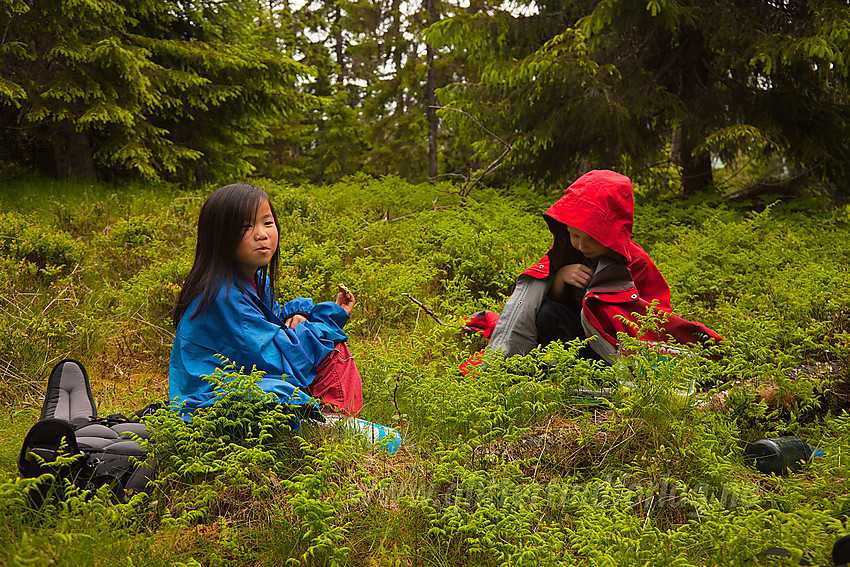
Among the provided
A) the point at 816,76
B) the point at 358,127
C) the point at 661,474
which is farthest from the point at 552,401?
the point at 358,127

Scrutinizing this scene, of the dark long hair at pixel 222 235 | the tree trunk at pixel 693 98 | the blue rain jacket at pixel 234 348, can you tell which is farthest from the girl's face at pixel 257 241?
the tree trunk at pixel 693 98

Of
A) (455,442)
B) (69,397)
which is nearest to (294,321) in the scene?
(455,442)

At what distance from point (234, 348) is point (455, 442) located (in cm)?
123

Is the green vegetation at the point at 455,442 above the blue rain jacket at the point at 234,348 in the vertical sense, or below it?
below

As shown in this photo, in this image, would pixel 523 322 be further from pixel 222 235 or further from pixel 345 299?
pixel 222 235

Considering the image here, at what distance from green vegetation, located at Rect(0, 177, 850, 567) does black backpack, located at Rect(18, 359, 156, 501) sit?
104mm

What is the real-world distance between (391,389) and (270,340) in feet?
2.72

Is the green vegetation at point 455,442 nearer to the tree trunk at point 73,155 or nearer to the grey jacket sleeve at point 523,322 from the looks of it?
the grey jacket sleeve at point 523,322

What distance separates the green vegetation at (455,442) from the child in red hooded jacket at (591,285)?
298 mm

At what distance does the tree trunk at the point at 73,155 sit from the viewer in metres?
10.4

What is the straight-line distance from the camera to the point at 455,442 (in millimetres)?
3133

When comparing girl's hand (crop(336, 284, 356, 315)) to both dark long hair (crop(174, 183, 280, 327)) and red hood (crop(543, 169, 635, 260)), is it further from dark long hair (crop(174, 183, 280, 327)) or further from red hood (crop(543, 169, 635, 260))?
red hood (crop(543, 169, 635, 260))

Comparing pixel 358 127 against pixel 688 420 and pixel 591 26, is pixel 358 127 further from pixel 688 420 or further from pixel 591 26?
pixel 688 420

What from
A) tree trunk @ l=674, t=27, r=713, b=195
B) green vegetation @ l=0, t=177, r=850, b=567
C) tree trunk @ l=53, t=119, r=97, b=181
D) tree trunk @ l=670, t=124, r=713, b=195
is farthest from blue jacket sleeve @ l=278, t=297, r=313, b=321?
tree trunk @ l=53, t=119, r=97, b=181
